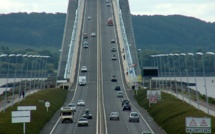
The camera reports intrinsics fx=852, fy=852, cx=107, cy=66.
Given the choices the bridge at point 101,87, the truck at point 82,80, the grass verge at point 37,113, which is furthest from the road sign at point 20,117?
the truck at point 82,80

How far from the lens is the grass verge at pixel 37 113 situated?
75.2m

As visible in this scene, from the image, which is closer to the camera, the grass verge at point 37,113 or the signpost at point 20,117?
the signpost at point 20,117

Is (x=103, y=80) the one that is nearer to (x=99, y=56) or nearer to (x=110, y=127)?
(x=99, y=56)

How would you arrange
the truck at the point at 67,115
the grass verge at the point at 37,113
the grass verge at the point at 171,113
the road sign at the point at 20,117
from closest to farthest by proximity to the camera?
the road sign at the point at 20,117, the grass verge at the point at 37,113, the grass verge at the point at 171,113, the truck at the point at 67,115

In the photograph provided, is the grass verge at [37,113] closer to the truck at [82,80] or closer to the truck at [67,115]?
the truck at [67,115]

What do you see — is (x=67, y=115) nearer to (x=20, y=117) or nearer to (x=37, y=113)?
(x=37, y=113)

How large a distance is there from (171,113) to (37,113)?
15978 millimetres

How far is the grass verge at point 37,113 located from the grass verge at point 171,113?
12.3m

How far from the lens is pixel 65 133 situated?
3152 inches

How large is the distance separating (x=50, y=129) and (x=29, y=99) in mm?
25649

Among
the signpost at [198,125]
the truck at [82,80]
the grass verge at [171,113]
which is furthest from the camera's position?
the truck at [82,80]

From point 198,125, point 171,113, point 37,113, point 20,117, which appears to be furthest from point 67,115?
point 198,125

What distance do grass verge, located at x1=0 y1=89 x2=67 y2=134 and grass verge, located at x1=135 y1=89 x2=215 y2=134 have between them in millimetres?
12285

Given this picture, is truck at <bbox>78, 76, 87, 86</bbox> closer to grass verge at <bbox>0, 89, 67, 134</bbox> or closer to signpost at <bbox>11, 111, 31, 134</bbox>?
grass verge at <bbox>0, 89, 67, 134</bbox>
